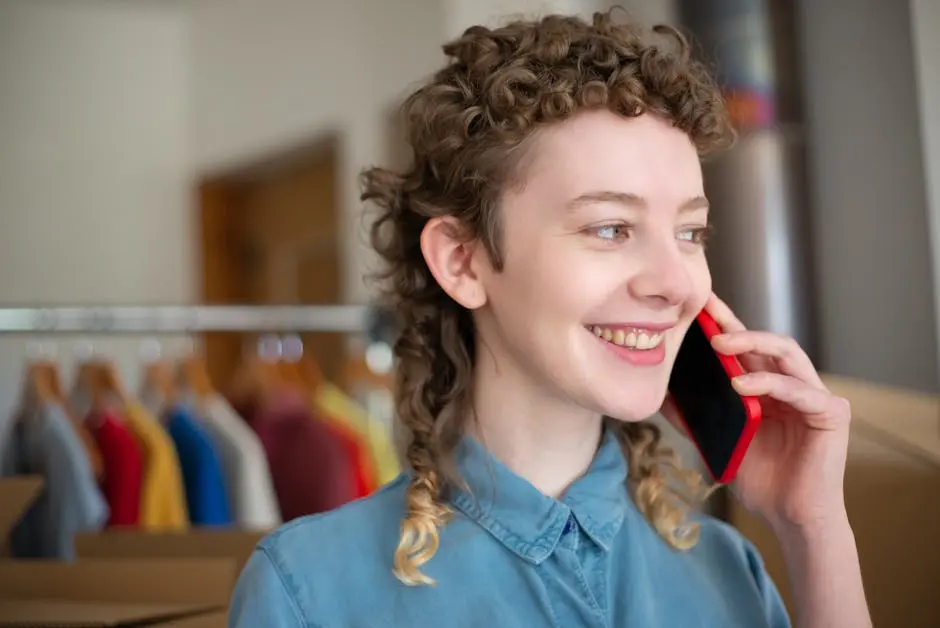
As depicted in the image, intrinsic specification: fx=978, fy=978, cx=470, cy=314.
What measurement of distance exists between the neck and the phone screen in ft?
0.31

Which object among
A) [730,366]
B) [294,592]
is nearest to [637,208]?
[730,366]

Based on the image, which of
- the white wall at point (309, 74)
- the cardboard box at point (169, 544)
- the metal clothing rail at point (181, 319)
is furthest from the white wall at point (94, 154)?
the cardboard box at point (169, 544)

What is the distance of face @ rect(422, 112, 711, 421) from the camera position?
0.76m

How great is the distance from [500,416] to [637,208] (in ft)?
0.73

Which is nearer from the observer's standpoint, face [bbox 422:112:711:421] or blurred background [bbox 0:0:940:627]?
face [bbox 422:112:711:421]

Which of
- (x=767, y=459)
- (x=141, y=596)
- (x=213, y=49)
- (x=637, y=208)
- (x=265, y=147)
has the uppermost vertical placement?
(x=213, y=49)

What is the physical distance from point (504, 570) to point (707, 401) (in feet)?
0.75

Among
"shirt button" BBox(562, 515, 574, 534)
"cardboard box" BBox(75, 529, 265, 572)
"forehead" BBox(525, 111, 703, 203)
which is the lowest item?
"cardboard box" BBox(75, 529, 265, 572)

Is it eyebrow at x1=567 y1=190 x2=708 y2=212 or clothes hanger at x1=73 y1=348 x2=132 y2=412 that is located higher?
eyebrow at x1=567 y1=190 x2=708 y2=212

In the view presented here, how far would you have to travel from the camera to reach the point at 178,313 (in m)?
1.79

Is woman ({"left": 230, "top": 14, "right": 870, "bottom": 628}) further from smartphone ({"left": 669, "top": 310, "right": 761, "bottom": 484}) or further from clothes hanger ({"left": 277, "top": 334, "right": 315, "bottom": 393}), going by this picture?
clothes hanger ({"left": 277, "top": 334, "right": 315, "bottom": 393})

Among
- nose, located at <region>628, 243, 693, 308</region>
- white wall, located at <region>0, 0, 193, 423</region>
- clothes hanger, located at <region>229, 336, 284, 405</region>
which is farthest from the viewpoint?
white wall, located at <region>0, 0, 193, 423</region>

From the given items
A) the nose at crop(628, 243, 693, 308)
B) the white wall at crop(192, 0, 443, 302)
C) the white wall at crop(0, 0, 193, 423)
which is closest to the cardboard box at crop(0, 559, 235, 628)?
the nose at crop(628, 243, 693, 308)

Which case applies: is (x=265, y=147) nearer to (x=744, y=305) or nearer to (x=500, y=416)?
(x=744, y=305)
